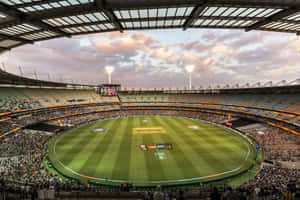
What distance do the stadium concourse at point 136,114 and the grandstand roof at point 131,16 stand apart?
39.8ft

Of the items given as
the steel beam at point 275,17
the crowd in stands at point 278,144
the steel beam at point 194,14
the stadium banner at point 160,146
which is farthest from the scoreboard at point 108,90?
the steel beam at point 275,17

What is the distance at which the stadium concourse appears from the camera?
8.84 metres

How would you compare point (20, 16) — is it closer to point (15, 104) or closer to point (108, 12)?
point (108, 12)

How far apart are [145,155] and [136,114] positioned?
120ft

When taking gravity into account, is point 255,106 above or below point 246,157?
above

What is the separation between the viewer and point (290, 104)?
35.5m

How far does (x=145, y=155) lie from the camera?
75.0 feet

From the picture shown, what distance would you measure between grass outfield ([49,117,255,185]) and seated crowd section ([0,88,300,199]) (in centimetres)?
236

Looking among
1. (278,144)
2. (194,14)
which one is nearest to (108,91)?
(194,14)

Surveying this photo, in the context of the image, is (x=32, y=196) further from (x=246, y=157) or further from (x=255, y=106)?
(x=255, y=106)

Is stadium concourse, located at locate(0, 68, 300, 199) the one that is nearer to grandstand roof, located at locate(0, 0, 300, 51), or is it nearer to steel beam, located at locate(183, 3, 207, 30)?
grandstand roof, located at locate(0, 0, 300, 51)

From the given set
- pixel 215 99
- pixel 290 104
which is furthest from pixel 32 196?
pixel 215 99

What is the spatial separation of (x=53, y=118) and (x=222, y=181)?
45.0 m

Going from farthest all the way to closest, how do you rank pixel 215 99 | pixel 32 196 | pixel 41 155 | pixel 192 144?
pixel 215 99
pixel 192 144
pixel 41 155
pixel 32 196
